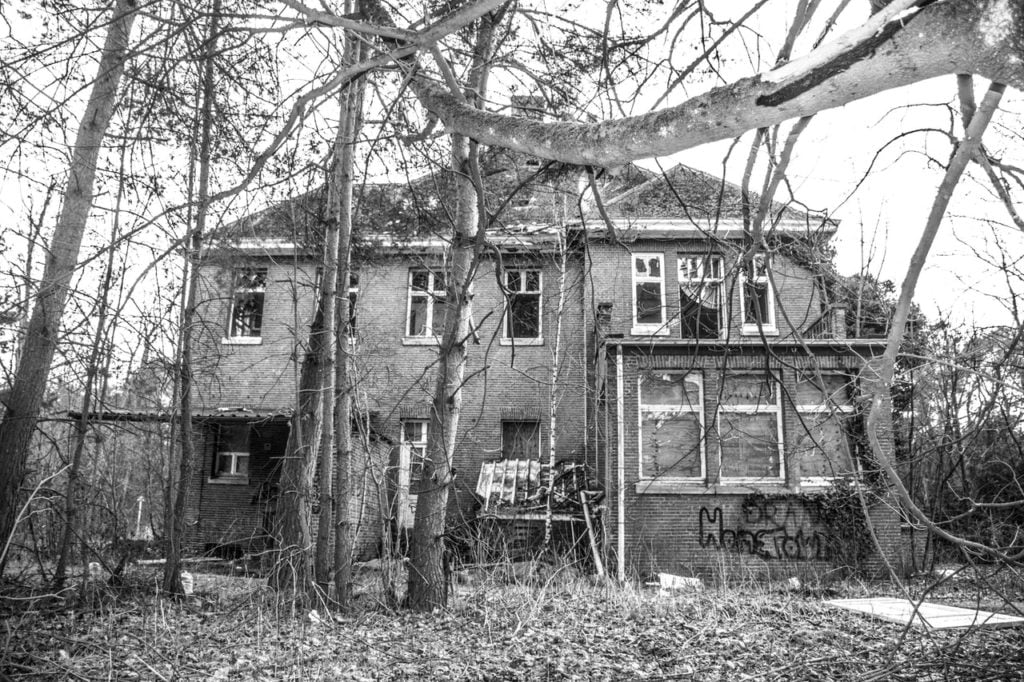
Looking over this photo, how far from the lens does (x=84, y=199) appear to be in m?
7.65

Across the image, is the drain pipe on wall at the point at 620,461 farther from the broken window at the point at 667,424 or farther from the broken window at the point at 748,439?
the broken window at the point at 748,439

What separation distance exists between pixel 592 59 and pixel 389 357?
45.9 ft

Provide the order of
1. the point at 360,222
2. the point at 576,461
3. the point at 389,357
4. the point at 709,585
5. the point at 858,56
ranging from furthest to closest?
the point at 389,357
the point at 576,461
the point at 709,585
the point at 360,222
the point at 858,56

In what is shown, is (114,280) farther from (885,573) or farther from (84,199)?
(885,573)

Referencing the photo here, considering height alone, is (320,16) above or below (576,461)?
above

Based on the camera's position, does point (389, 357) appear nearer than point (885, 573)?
No

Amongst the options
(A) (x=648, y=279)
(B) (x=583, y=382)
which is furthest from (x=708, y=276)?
(A) (x=648, y=279)

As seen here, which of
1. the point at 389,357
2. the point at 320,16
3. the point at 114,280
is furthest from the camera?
the point at 389,357

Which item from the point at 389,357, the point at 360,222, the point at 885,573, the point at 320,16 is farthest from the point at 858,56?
the point at 389,357

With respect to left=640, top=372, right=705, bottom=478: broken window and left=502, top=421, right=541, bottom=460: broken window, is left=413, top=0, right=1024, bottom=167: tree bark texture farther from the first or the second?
left=502, top=421, right=541, bottom=460: broken window

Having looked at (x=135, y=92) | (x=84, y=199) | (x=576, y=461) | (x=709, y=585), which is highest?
(x=135, y=92)

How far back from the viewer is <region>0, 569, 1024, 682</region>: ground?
5.58 m

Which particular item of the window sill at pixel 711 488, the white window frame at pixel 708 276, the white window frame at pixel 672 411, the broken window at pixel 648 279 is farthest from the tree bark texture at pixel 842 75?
the broken window at pixel 648 279

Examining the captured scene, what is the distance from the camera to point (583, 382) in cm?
1658
